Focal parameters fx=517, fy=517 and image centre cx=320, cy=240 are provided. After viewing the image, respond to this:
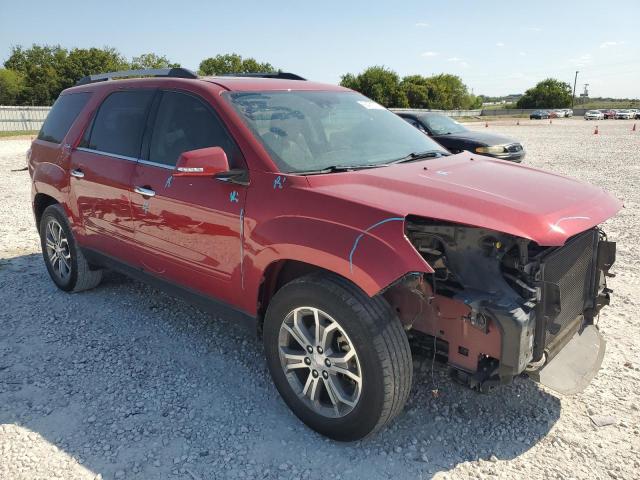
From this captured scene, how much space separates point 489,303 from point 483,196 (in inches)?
22.6

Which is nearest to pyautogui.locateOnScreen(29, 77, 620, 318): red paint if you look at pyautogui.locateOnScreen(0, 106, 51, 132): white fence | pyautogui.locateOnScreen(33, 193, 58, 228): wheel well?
pyautogui.locateOnScreen(33, 193, 58, 228): wheel well

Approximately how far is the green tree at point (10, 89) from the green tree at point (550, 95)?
83028 millimetres

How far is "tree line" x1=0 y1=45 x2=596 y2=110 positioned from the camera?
5003cm

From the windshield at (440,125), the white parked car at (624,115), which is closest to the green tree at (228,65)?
the white parked car at (624,115)

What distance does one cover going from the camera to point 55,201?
5188mm

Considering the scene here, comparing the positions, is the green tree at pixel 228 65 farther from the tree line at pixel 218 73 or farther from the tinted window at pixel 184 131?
the tinted window at pixel 184 131

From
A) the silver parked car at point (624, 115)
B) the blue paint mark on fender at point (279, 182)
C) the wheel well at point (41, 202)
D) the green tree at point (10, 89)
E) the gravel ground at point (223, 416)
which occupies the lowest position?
the silver parked car at point (624, 115)

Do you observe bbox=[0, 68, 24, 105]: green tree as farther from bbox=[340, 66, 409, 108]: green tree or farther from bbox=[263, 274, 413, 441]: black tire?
bbox=[263, 274, 413, 441]: black tire

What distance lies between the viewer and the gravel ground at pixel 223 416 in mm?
2725

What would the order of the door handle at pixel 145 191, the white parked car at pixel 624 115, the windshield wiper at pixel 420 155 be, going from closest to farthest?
the windshield wiper at pixel 420 155, the door handle at pixel 145 191, the white parked car at pixel 624 115

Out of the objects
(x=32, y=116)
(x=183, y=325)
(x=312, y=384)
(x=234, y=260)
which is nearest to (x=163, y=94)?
(x=234, y=260)

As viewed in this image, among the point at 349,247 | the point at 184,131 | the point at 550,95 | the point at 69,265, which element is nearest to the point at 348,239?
the point at 349,247

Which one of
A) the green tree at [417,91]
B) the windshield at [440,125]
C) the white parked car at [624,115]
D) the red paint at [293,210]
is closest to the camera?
the red paint at [293,210]

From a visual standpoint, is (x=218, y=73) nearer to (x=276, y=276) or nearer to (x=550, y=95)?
(x=276, y=276)
